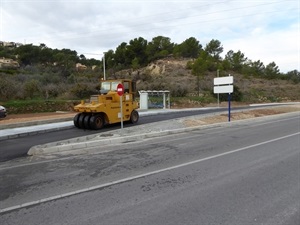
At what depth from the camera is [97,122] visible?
14.4 m

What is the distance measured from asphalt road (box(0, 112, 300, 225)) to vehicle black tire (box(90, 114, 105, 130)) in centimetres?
499

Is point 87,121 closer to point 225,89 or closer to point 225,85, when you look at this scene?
point 225,89

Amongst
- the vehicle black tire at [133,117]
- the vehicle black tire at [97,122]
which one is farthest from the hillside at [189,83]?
the vehicle black tire at [97,122]

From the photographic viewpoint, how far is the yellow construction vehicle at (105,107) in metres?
14.2

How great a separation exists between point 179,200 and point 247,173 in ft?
7.74

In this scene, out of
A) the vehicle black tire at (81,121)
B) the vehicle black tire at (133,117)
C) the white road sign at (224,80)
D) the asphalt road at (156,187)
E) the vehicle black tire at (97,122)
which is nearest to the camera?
the asphalt road at (156,187)

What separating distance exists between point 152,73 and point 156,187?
6606cm

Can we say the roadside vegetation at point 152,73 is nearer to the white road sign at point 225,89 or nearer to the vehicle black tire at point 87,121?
the vehicle black tire at point 87,121

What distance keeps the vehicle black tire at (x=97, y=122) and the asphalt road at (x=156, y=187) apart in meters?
4.99

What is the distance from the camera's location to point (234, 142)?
10594 millimetres

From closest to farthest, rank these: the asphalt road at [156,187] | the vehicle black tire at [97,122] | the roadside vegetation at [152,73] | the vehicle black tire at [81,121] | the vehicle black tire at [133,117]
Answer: the asphalt road at [156,187], the vehicle black tire at [97,122], the vehicle black tire at [81,121], the vehicle black tire at [133,117], the roadside vegetation at [152,73]

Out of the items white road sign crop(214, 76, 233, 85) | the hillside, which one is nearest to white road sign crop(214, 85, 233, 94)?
white road sign crop(214, 76, 233, 85)

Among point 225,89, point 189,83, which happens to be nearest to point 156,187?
point 225,89

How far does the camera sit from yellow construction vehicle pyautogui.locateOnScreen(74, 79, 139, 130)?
559 inches
